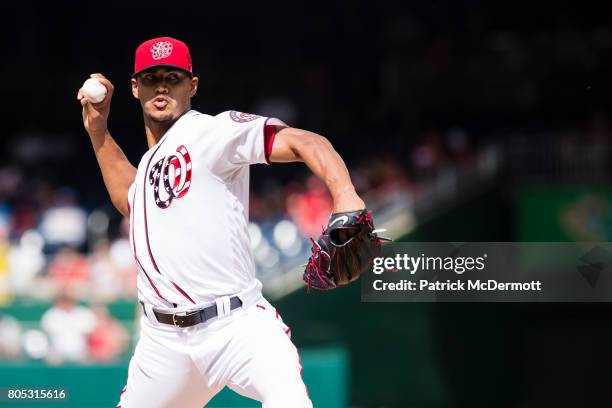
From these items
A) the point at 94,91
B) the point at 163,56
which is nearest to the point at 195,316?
the point at 163,56

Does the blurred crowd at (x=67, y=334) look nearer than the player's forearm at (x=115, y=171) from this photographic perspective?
No

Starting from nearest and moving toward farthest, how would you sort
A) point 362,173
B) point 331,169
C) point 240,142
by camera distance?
point 331,169, point 240,142, point 362,173

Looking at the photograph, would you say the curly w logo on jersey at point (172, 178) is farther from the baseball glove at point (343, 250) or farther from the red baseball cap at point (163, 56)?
the baseball glove at point (343, 250)

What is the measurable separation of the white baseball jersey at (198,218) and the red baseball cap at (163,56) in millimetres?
246

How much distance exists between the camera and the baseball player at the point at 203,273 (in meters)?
3.03

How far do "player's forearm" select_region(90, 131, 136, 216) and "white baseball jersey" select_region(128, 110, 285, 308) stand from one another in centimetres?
48

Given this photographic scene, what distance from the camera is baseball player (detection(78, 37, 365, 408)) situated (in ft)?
9.93

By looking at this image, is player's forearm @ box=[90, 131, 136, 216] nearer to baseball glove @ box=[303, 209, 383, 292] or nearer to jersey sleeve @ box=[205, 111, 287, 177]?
jersey sleeve @ box=[205, 111, 287, 177]

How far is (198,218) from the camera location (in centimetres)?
310

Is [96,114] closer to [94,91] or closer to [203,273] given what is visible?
[94,91]

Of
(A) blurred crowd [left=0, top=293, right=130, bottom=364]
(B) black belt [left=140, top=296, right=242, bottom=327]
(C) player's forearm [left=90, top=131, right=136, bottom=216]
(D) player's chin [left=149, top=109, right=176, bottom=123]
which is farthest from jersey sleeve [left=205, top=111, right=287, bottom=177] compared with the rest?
(A) blurred crowd [left=0, top=293, right=130, bottom=364]

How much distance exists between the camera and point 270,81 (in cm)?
1161

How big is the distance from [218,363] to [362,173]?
20.2 ft

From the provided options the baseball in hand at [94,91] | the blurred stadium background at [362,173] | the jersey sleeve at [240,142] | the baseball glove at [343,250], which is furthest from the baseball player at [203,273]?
the blurred stadium background at [362,173]
